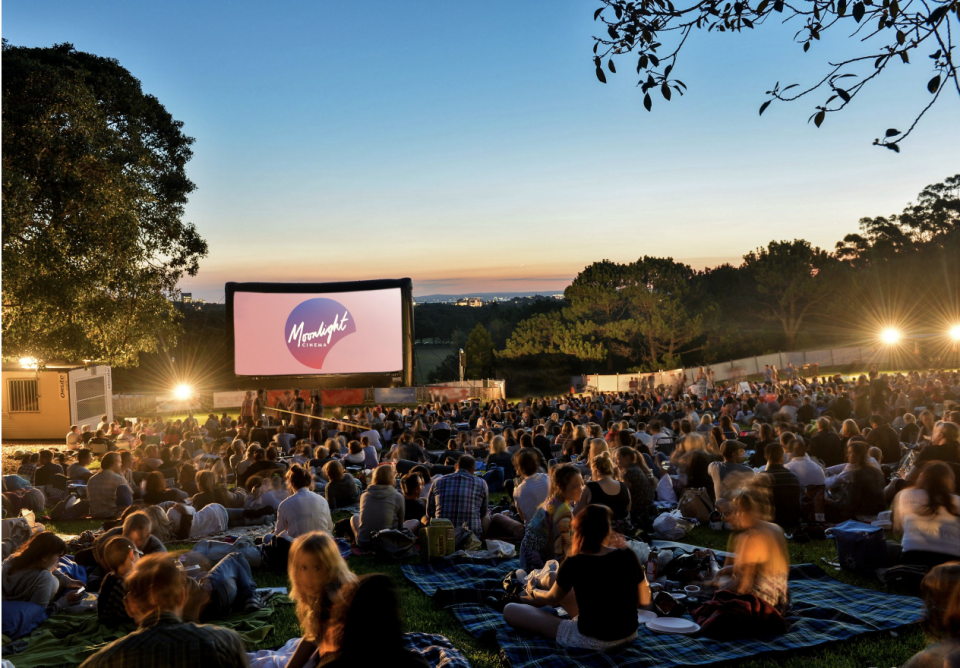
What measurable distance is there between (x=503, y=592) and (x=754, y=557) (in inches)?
74.9

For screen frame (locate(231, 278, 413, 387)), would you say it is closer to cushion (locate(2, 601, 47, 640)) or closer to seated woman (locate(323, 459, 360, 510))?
seated woman (locate(323, 459, 360, 510))

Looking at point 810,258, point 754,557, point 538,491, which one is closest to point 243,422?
point 538,491

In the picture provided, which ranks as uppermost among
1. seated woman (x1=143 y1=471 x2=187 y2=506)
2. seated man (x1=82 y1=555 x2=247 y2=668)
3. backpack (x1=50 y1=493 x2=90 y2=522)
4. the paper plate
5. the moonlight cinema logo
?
the moonlight cinema logo

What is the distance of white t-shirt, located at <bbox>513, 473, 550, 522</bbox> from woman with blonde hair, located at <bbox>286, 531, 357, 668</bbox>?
3329 mm

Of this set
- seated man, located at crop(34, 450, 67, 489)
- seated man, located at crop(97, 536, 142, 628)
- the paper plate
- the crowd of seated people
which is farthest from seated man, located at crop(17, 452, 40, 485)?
the paper plate

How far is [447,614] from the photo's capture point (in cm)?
480

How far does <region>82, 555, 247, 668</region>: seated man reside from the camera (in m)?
2.37

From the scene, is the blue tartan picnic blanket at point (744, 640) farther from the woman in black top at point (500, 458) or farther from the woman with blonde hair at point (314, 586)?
the woman in black top at point (500, 458)

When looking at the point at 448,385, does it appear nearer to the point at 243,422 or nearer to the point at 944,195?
the point at 243,422

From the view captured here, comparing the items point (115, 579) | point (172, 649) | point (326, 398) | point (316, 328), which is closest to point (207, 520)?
point (115, 579)

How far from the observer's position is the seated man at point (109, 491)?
27.1 ft

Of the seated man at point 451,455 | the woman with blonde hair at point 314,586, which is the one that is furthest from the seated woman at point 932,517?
the seated man at point 451,455

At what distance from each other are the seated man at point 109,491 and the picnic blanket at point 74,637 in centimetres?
376

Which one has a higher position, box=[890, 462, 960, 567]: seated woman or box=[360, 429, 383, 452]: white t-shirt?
box=[890, 462, 960, 567]: seated woman
